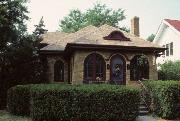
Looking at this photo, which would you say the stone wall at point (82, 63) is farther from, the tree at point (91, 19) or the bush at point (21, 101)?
the tree at point (91, 19)

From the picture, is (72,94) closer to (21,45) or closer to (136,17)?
(21,45)

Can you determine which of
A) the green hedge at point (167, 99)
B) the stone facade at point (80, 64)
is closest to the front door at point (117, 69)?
the stone facade at point (80, 64)

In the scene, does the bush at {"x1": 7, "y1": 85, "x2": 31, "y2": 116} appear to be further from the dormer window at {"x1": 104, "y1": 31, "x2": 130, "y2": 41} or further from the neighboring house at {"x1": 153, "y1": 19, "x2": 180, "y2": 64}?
the neighboring house at {"x1": 153, "y1": 19, "x2": 180, "y2": 64}

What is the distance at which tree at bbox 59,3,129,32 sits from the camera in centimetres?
4944

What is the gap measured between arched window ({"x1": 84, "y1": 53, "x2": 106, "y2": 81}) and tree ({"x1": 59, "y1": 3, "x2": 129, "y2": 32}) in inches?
1152

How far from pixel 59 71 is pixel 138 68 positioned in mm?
7021

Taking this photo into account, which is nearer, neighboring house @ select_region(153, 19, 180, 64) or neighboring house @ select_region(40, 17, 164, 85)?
neighboring house @ select_region(40, 17, 164, 85)

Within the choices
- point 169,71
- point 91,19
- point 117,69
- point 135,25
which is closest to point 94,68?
point 117,69

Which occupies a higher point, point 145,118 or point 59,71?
point 59,71

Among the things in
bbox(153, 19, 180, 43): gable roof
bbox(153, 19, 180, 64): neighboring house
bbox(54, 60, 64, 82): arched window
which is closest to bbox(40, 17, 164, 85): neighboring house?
bbox(54, 60, 64, 82): arched window

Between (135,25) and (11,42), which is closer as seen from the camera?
(11,42)

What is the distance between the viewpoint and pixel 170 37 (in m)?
30.3

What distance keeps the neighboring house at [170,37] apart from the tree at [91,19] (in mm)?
16554

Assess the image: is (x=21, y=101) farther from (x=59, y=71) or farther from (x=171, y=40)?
(x=171, y=40)
